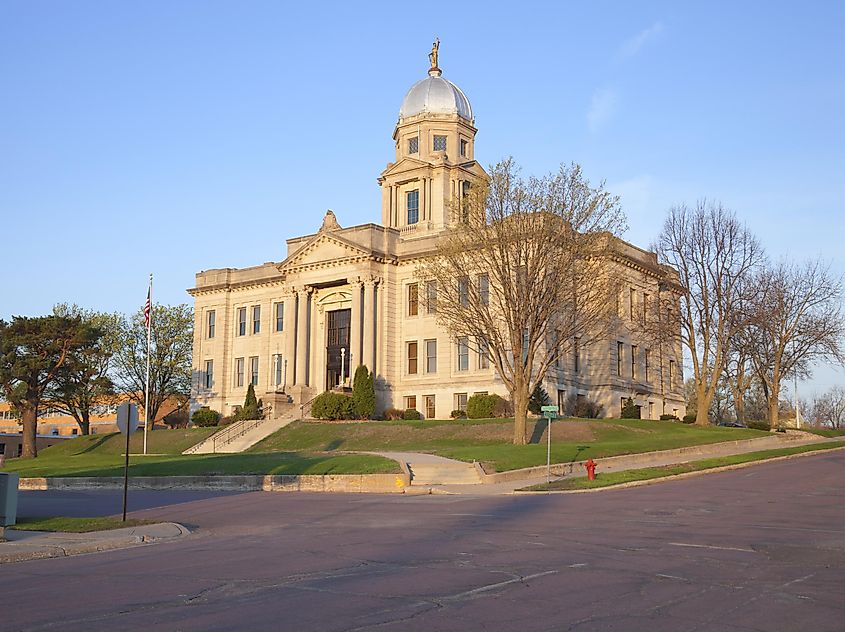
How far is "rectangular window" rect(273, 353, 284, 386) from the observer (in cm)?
7462

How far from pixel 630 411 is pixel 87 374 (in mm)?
38962

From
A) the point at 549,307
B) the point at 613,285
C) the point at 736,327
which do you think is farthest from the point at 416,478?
the point at 736,327

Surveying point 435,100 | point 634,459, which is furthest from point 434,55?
point 634,459

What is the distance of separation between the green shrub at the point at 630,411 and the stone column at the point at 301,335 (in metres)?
23.3

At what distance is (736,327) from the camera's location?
56625 millimetres

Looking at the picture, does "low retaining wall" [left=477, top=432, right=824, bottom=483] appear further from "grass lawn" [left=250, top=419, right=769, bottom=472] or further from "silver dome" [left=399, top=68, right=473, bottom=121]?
"silver dome" [left=399, top=68, right=473, bottom=121]

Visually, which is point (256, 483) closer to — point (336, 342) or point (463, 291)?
point (463, 291)

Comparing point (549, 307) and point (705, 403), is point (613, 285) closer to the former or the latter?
point (549, 307)

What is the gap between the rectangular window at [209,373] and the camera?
261ft

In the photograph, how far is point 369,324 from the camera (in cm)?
6662

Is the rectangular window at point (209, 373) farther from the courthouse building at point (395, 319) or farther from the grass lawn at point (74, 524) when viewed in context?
the grass lawn at point (74, 524)

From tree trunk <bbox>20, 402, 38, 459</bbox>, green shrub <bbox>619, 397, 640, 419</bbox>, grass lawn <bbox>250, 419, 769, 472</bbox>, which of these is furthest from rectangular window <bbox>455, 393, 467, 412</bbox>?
tree trunk <bbox>20, 402, 38, 459</bbox>

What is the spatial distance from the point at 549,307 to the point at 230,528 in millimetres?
26375

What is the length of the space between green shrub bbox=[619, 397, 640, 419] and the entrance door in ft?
67.1
